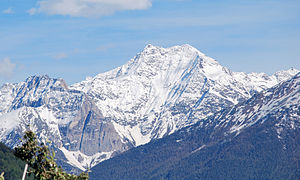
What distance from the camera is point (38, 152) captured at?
66000mm

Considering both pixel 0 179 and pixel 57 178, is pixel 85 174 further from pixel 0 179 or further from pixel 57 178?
pixel 0 179

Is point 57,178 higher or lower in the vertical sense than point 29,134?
lower

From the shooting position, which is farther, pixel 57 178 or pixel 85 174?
pixel 85 174

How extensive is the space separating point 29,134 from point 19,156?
2.36 meters

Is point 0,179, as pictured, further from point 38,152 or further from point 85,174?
point 85,174

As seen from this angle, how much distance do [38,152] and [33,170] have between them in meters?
2.36

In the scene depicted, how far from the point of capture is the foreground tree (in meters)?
65.8

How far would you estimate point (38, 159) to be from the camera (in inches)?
2621

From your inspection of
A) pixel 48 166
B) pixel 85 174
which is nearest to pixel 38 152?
pixel 48 166

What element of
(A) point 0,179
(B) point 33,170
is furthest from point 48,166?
(A) point 0,179

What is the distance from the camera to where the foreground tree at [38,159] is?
65750 millimetres

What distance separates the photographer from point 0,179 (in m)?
62.5

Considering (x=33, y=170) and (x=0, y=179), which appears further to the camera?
(x=33, y=170)

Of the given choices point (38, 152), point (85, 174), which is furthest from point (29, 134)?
point (85, 174)
